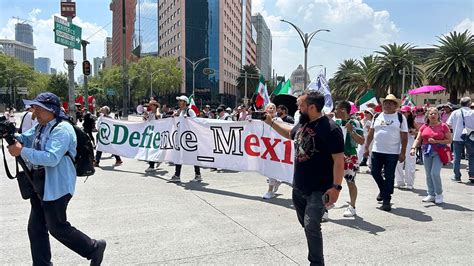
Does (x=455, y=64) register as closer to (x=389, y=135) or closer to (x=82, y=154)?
(x=389, y=135)

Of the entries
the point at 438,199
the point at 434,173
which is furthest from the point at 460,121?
the point at 438,199

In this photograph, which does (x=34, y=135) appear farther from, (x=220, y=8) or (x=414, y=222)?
(x=220, y=8)

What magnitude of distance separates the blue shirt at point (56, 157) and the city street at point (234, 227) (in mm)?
1067

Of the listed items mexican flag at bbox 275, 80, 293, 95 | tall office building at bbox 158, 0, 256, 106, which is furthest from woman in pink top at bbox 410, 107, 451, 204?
tall office building at bbox 158, 0, 256, 106

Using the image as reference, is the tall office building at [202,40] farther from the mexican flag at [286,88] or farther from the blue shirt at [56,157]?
the blue shirt at [56,157]

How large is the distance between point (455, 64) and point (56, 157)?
41592 mm

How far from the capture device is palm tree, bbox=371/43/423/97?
43.8 metres

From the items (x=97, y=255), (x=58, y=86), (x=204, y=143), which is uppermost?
(x=58, y=86)

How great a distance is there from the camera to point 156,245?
4.42 metres

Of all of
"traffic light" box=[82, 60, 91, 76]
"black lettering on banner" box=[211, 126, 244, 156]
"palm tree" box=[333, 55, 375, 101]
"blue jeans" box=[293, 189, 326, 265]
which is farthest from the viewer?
"palm tree" box=[333, 55, 375, 101]

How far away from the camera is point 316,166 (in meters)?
3.33

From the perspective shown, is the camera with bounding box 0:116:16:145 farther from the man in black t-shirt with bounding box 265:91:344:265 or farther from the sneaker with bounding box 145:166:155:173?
the sneaker with bounding box 145:166:155:173

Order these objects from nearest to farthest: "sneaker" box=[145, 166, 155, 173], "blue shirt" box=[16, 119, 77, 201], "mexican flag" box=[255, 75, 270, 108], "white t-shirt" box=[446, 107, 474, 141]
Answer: "blue shirt" box=[16, 119, 77, 201], "white t-shirt" box=[446, 107, 474, 141], "sneaker" box=[145, 166, 155, 173], "mexican flag" box=[255, 75, 270, 108]

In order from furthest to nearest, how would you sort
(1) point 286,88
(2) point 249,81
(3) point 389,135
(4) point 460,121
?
(2) point 249,81 < (4) point 460,121 < (1) point 286,88 < (3) point 389,135
